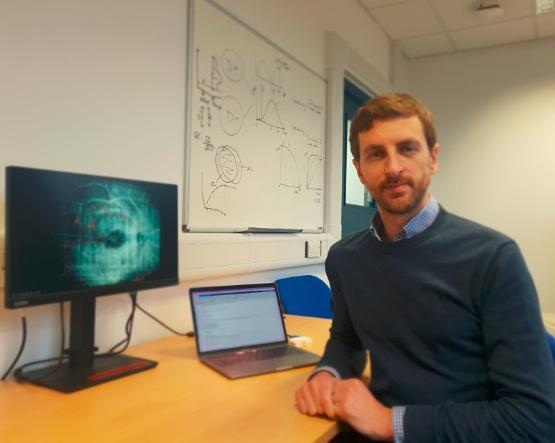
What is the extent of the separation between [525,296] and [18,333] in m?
1.24

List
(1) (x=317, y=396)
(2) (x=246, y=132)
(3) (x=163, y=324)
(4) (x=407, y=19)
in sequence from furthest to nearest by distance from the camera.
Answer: (4) (x=407, y=19)
(2) (x=246, y=132)
(3) (x=163, y=324)
(1) (x=317, y=396)

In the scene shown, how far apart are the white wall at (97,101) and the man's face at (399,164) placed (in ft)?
2.82

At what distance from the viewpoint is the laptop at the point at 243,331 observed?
1.34 m

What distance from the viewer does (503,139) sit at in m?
4.12

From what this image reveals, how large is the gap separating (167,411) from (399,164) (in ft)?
2.51

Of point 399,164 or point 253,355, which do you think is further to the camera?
point 253,355

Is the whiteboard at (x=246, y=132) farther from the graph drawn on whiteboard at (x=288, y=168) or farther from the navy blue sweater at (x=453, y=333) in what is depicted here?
the navy blue sweater at (x=453, y=333)

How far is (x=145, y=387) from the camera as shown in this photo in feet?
3.74

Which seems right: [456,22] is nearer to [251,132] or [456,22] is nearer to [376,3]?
[376,3]

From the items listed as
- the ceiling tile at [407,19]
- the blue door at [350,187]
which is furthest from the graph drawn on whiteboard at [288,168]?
the ceiling tile at [407,19]

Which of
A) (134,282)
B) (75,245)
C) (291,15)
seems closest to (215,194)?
(134,282)

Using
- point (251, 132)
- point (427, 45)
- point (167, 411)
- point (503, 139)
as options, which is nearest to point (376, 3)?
point (427, 45)

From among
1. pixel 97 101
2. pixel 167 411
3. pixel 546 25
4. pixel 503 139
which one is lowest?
pixel 167 411

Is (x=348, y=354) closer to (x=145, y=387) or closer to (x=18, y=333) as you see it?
(x=145, y=387)
